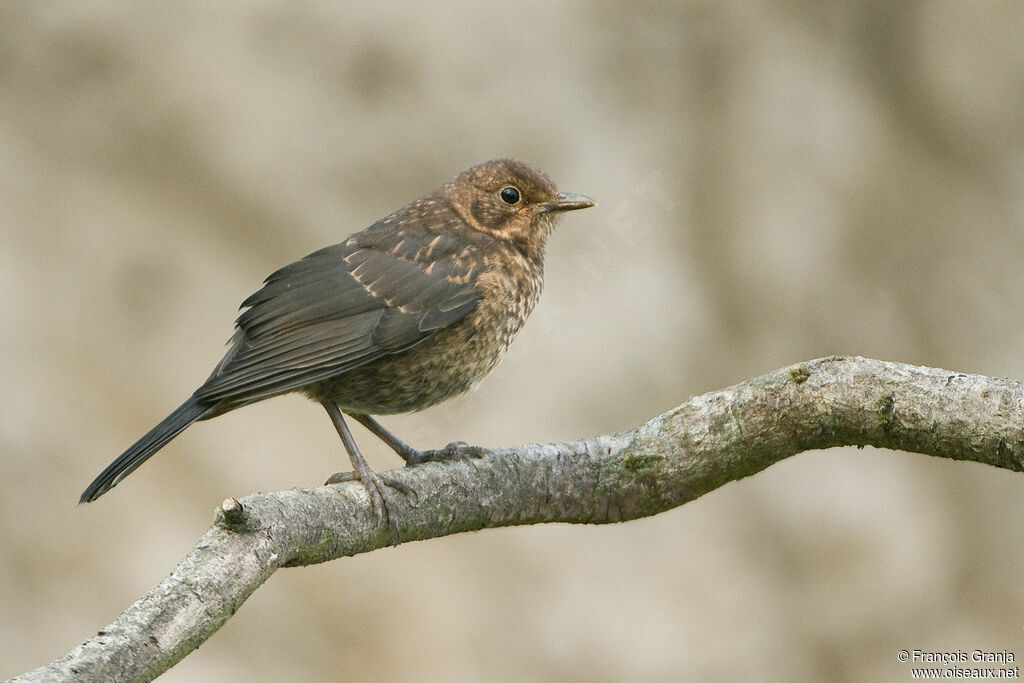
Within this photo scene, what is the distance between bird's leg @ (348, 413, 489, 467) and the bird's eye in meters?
0.89

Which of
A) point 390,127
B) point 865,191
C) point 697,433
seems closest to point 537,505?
point 697,433

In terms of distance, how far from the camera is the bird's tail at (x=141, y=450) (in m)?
3.04

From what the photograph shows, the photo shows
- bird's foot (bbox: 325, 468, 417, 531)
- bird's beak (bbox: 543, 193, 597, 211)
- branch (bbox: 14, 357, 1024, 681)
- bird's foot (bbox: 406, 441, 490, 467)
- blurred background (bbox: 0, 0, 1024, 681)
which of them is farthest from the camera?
blurred background (bbox: 0, 0, 1024, 681)

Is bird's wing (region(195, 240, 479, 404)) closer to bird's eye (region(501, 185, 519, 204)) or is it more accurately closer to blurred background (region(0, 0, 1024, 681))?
bird's eye (region(501, 185, 519, 204))

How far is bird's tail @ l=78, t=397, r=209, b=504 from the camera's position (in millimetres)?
3039

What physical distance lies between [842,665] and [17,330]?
5043 mm

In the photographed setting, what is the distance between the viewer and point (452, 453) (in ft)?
11.7

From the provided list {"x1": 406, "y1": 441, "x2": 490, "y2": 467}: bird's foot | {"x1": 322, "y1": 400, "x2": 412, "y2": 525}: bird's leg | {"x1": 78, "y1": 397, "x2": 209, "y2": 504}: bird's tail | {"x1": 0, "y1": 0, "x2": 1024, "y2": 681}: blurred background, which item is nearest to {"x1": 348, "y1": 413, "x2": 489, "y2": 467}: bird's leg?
{"x1": 406, "y1": 441, "x2": 490, "y2": 467}: bird's foot

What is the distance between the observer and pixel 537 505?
3.30 metres

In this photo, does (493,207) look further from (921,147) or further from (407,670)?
(921,147)

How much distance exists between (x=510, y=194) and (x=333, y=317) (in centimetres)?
85

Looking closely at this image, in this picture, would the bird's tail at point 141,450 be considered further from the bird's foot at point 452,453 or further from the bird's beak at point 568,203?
the bird's beak at point 568,203

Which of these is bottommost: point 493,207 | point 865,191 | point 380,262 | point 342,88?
point 380,262

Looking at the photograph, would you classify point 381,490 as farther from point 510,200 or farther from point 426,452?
point 510,200
